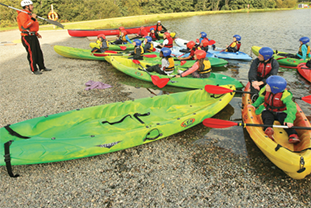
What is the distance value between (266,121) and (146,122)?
279 cm

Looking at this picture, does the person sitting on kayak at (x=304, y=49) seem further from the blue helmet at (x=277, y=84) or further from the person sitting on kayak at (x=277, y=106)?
the blue helmet at (x=277, y=84)

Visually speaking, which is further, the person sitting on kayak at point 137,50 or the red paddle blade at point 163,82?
the person sitting on kayak at point 137,50

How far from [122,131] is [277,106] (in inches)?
137

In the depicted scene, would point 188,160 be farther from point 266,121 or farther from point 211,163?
point 266,121

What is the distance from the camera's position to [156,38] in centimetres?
1568

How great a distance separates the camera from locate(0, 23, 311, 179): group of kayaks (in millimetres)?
3564

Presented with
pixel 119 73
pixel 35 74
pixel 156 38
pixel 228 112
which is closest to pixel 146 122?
pixel 228 112

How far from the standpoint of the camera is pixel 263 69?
19.3ft

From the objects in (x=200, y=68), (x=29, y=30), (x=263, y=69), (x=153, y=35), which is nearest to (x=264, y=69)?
(x=263, y=69)

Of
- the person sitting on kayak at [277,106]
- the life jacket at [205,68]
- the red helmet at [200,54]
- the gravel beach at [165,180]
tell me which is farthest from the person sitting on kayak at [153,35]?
the person sitting on kayak at [277,106]

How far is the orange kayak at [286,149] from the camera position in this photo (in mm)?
3295

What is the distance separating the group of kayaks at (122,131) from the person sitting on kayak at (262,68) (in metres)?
0.44

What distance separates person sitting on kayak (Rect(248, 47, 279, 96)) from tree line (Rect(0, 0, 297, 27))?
33.1m

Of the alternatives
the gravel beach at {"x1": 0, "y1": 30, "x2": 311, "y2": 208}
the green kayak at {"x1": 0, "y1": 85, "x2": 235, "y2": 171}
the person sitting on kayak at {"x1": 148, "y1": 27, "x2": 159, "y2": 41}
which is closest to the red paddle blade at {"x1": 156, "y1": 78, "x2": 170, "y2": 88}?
the green kayak at {"x1": 0, "y1": 85, "x2": 235, "y2": 171}
